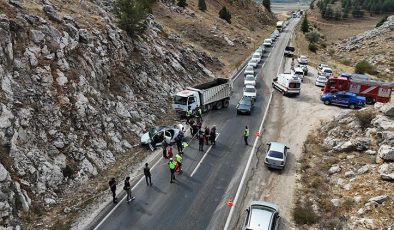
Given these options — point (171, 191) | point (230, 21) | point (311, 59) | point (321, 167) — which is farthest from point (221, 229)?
point (230, 21)

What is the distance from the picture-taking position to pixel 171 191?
23.6 m

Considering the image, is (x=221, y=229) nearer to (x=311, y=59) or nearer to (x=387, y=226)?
(x=387, y=226)

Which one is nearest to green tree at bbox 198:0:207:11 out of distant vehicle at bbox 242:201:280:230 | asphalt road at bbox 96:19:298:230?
asphalt road at bbox 96:19:298:230

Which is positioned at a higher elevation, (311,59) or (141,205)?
(141,205)

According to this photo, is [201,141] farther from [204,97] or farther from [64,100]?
[64,100]

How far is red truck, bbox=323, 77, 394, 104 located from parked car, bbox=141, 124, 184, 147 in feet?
81.1

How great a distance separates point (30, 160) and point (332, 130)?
2394 cm

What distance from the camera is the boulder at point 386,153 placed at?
78.9 ft

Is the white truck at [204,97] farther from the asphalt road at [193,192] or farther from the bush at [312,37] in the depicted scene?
the bush at [312,37]

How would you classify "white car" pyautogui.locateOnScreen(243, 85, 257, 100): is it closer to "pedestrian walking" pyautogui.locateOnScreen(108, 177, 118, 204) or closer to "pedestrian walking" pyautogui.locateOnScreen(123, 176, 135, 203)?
"pedestrian walking" pyautogui.locateOnScreen(123, 176, 135, 203)

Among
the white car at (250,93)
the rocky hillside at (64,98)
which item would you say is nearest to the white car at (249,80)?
the white car at (250,93)

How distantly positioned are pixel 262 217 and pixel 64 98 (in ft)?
54.8

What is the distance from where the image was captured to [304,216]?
2083 cm

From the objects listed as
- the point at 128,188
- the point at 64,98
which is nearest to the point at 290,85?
the point at 64,98
